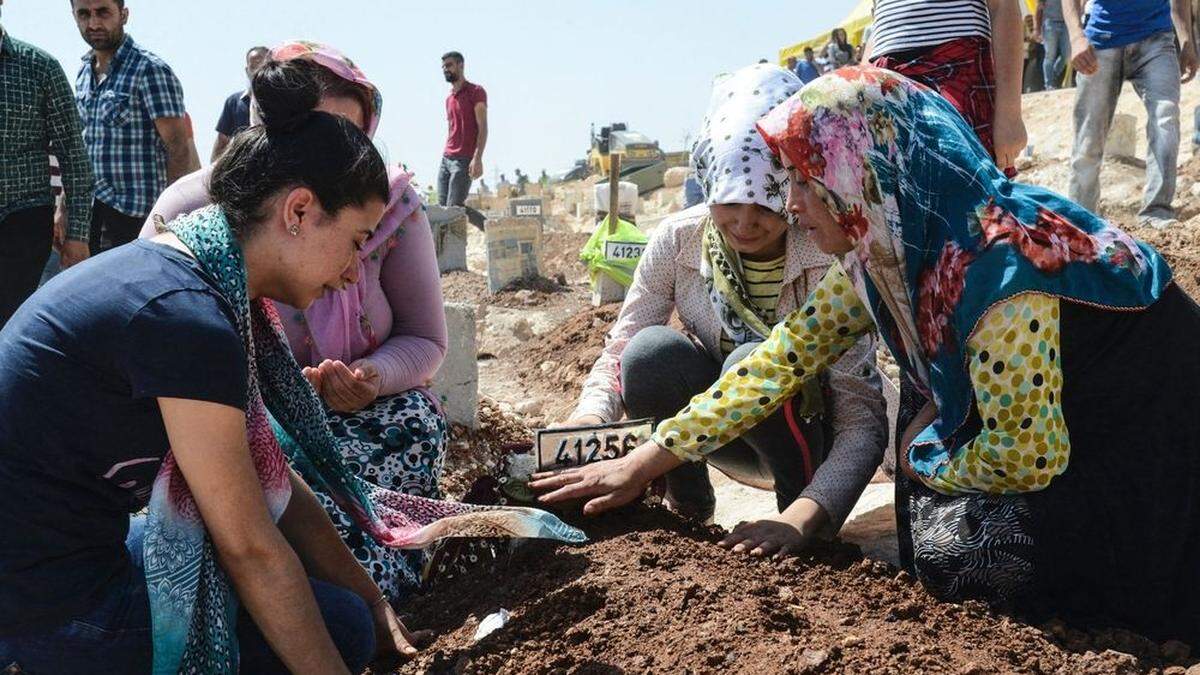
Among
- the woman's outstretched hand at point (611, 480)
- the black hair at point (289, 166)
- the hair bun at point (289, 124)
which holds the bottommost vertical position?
the woman's outstretched hand at point (611, 480)

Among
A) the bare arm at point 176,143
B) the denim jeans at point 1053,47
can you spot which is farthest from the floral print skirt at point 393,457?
the denim jeans at point 1053,47

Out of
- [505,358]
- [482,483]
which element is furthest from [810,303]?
[505,358]

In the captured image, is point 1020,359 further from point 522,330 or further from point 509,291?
point 509,291

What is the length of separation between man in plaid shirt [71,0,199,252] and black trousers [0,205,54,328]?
60 cm

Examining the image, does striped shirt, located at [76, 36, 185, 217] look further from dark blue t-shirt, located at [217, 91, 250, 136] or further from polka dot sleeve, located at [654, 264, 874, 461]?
polka dot sleeve, located at [654, 264, 874, 461]

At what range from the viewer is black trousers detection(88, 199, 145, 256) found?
19.2 ft

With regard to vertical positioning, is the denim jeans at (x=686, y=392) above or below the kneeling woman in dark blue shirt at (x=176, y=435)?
below

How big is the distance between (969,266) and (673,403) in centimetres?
122

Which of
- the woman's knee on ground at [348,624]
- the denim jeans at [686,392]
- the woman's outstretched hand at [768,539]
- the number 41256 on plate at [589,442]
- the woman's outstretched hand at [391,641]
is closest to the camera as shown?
the woman's knee on ground at [348,624]

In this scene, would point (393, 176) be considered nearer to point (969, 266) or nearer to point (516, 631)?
point (516, 631)

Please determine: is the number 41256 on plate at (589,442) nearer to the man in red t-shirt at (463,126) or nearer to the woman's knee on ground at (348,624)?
the woman's knee on ground at (348,624)

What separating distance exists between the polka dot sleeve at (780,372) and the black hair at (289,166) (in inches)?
44.1

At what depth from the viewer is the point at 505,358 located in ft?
31.0

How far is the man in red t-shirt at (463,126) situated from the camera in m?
12.0
